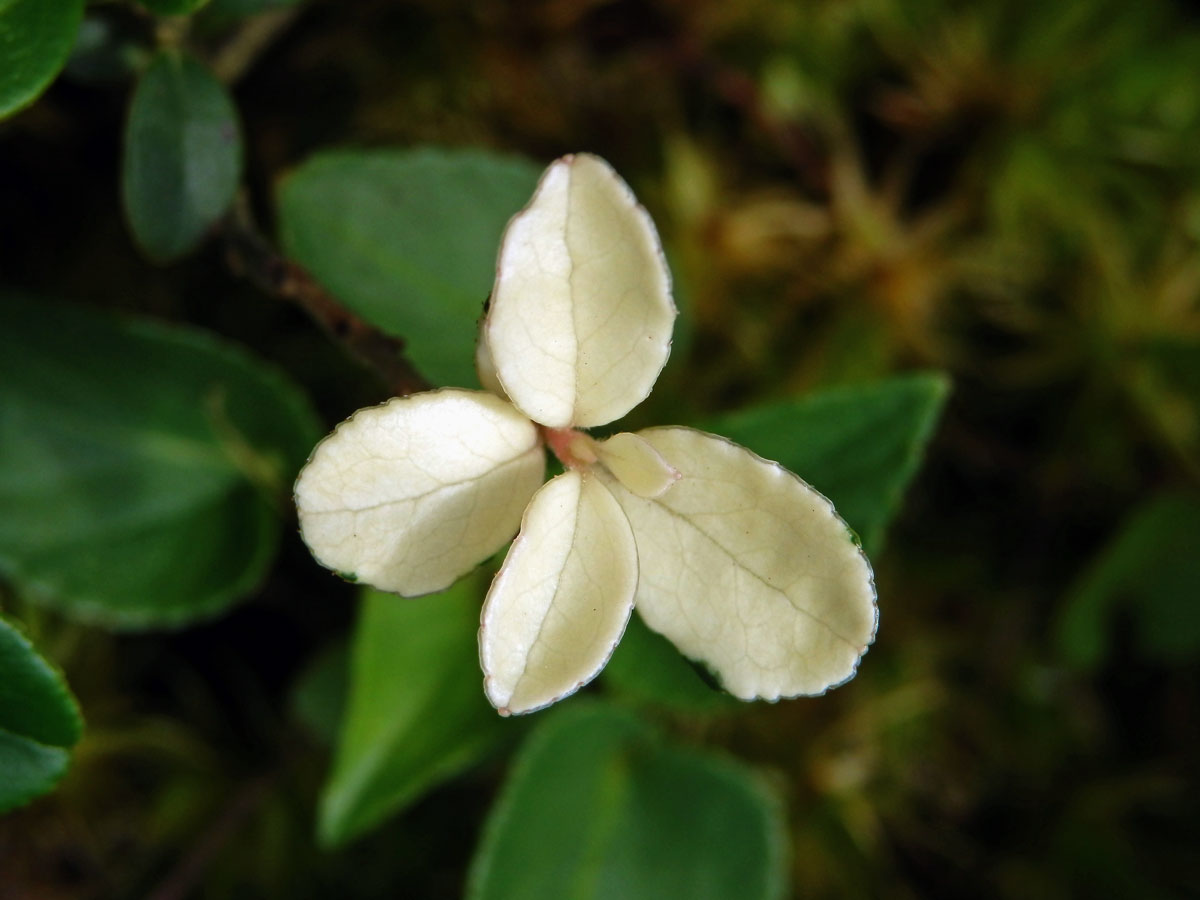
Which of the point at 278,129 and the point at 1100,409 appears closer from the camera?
the point at 278,129

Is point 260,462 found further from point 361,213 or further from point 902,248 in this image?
point 902,248

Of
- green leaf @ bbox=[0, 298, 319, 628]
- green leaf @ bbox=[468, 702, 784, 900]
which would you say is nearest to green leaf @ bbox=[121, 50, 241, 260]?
green leaf @ bbox=[0, 298, 319, 628]

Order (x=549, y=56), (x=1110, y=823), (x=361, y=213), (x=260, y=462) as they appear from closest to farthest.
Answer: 1. (x=361, y=213)
2. (x=260, y=462)
3. (x=549, y=56)
4. (x=1110, y=823)

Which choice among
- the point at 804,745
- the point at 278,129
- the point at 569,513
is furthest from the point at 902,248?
the point at 569,513

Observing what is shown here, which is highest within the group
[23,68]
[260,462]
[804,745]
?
[23,68]

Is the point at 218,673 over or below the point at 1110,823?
over

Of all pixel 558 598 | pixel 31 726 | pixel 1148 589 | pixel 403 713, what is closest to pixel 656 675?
pixel 403 713

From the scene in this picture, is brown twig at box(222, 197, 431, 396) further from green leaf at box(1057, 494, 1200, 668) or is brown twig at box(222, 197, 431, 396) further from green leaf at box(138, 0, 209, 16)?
green leaf at box(1057, 494, 1200, 668)

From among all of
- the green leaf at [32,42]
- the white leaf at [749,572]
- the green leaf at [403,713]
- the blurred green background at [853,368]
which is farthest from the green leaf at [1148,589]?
the green leaf at [32,42]
